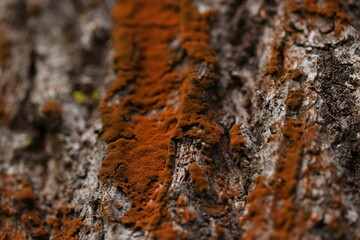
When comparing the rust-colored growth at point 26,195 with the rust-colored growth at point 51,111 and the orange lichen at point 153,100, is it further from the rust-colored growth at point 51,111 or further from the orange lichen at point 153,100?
the orange lichen at point 153,100

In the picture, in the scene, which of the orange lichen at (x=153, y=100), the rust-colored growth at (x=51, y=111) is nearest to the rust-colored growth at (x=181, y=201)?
the orange lichen at (x=153, y=100)

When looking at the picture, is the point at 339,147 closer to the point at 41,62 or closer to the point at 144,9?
the point at 144,9

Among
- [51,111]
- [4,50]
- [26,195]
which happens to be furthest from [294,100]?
[4,50]

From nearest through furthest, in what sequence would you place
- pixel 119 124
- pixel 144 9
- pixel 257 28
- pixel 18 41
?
pixel 119 124 → pixel 257 28 → pixel 144 9 → pixel 18 41

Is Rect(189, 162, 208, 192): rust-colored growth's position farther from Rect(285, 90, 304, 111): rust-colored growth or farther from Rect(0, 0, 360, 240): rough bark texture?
Rect(285, 90, 304, 111): rust-colored growth

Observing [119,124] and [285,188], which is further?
[119,124]

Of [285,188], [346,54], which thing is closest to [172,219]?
[285,188]
